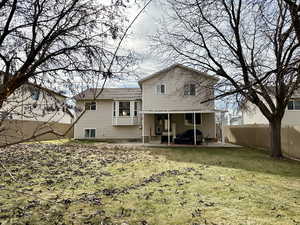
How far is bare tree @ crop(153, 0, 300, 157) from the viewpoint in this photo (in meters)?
9.58

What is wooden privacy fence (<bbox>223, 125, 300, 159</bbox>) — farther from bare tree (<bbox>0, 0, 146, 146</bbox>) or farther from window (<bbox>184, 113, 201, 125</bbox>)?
bare tree (<bbox>0, 0, 146, 146</bbox>)

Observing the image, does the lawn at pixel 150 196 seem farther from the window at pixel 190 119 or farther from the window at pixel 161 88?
the window at pixel 161 88

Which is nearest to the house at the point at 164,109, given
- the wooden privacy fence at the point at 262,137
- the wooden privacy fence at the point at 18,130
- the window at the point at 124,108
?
the window at the point at 124,108

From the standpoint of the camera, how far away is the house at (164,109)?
53.7 feet

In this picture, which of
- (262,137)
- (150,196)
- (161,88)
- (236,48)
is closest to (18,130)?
(150,196)

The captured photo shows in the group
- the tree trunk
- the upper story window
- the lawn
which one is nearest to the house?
the tree trunk

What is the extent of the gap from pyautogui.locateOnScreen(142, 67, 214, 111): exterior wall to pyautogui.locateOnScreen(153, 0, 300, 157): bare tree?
459 cm

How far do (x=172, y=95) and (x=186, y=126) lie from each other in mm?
3066

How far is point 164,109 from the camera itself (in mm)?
16844

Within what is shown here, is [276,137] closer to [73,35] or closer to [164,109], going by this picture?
[164,109]

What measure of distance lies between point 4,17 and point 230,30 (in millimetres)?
10925

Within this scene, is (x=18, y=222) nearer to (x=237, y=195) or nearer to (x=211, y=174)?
(x=237, y=195)

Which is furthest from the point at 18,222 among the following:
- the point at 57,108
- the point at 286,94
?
the point at 286,94

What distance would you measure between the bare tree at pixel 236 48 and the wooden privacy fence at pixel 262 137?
692 mm
